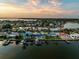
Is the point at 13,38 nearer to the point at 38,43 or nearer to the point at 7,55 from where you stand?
the point at 38,43

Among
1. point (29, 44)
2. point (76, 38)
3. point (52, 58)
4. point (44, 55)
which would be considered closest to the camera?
point (52, 58)

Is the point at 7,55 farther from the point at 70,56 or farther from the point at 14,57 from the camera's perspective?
the point at 70,56

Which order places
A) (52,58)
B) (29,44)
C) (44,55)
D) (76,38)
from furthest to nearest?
(76,38), (29,44), (44,55), (52,58)

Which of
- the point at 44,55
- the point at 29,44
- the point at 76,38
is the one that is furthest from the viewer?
the point at 76,38

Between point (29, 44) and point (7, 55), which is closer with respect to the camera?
point (7, 55)

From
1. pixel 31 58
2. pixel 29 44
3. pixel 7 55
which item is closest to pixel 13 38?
pixel 29 44

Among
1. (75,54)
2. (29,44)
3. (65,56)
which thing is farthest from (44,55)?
(29,44)

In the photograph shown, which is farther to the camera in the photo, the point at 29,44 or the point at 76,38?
the point at 76,38

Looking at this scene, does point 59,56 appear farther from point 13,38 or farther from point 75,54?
point 13,38
